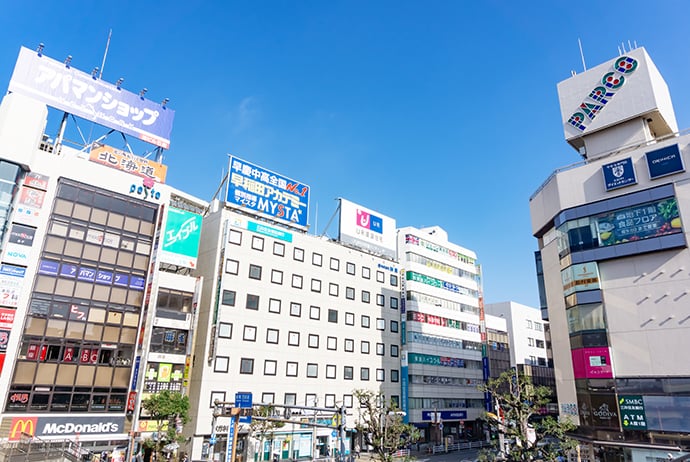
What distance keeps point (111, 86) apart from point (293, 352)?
1313 inches

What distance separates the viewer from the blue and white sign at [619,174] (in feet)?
124

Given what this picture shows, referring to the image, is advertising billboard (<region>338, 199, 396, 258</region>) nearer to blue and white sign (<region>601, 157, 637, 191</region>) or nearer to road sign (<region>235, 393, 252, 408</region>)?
blue and white sign (<region>601, 157, 637, 191</region>)

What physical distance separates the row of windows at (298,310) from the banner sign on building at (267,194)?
9.78m

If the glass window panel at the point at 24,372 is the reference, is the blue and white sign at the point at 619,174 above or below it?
above

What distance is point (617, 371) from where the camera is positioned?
3503 cm

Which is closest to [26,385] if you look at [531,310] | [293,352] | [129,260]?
Answer: [129,260]

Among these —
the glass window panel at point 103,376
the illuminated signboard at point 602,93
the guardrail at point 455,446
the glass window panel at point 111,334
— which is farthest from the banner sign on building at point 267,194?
Result: the guardrail at point 455,446

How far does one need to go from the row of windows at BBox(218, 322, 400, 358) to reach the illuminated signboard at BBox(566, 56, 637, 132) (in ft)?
113

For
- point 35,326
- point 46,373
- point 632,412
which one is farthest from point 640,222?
point 35,326

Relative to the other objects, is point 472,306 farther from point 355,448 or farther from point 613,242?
point 613,242

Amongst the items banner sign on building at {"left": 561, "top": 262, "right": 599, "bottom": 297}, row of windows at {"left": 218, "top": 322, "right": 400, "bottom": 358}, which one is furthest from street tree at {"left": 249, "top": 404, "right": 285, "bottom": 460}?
banner sign on building at {"left": 561, "top": 262, "right": 599, "bottom": 297}

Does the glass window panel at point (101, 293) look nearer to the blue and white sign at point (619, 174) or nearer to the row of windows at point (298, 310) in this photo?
the row of windows at point (298, 310)

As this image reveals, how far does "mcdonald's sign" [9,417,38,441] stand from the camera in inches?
1362

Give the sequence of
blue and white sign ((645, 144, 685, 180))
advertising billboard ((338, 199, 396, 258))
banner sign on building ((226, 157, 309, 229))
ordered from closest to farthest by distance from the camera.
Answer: blue and white sign ((645, 144, 685, 180)) < banner sign on building ((226, 157, 309, 229)) < advertising billboard ((338, 199, 396, 258))
